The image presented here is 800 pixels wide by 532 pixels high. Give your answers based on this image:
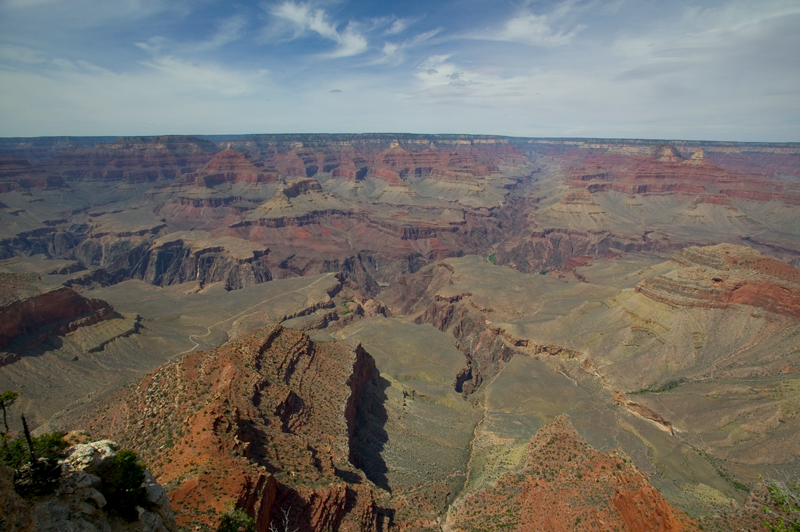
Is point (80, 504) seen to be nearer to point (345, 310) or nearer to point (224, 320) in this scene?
point (224, 320)

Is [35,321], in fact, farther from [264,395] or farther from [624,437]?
[624,437]

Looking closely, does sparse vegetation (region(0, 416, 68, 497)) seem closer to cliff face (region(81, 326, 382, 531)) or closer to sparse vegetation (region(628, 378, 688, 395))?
cliff face (region(81, 326, 382, 531))

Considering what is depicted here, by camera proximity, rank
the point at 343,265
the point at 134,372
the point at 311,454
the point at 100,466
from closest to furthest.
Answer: the point at 100,466 < the point at 311,454 < the point at 134,372 < the point at 343,265

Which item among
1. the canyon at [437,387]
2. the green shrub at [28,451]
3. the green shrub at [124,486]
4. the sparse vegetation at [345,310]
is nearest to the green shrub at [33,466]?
the green shrub at [28,451]

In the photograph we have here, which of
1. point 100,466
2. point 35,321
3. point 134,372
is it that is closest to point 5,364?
point 35,321

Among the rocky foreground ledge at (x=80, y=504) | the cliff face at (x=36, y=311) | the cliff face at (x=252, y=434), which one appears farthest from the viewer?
the cliff face at (x=36, y=311)

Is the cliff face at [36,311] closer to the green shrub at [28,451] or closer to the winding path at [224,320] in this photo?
the winding path at [224,320]
